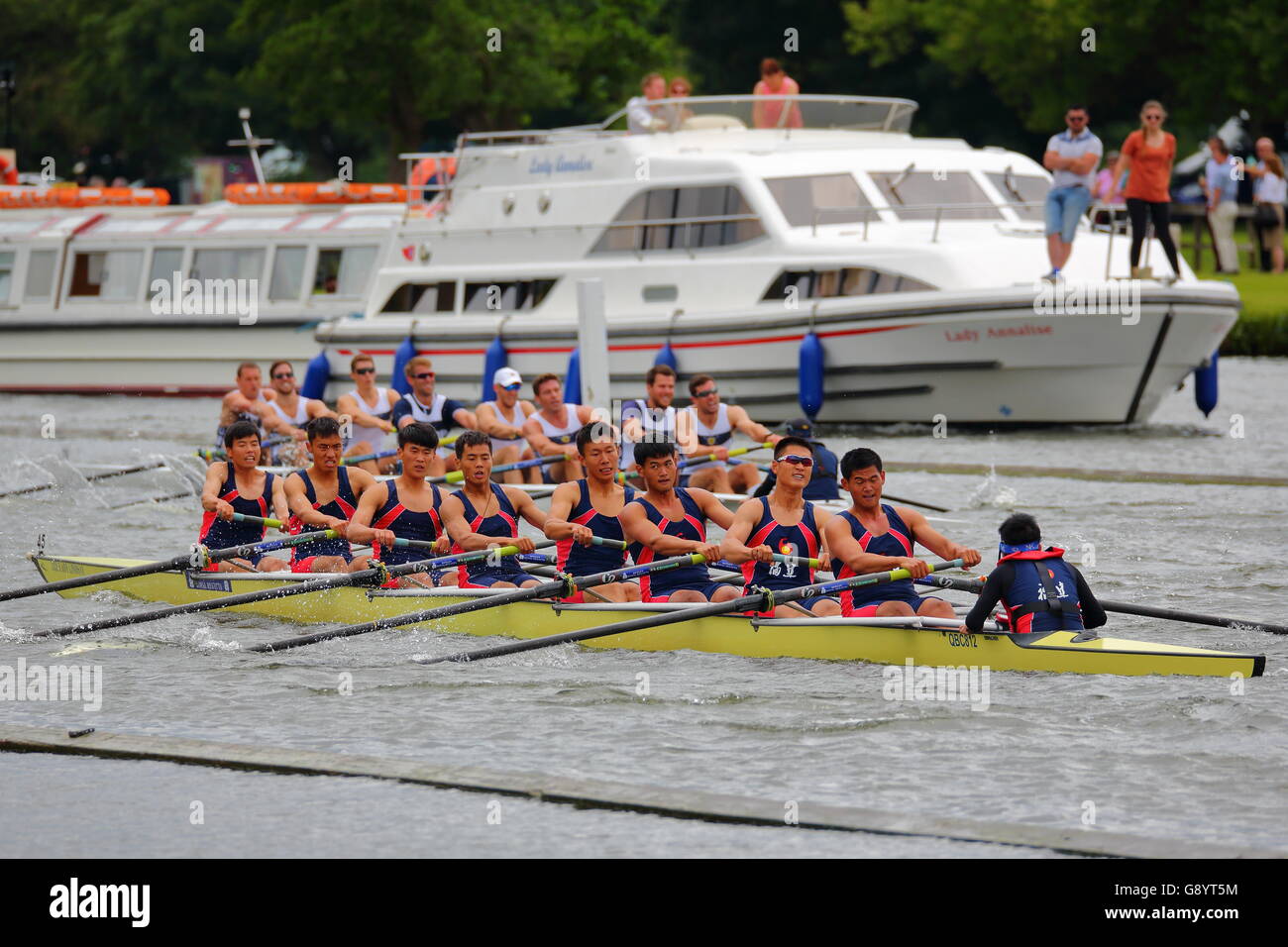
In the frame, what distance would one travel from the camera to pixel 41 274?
3177cm

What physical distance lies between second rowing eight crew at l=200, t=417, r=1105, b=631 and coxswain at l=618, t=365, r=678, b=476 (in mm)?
4143

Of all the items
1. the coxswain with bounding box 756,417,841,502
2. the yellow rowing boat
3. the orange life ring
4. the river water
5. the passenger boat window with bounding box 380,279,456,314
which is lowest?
the river water

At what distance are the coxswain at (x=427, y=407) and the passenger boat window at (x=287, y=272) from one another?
1044 cm

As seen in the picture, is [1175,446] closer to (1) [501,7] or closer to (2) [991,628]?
(2) [991,628]

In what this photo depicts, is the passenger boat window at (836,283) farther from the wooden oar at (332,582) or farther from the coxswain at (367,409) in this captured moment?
the wooden oar at (332,582)

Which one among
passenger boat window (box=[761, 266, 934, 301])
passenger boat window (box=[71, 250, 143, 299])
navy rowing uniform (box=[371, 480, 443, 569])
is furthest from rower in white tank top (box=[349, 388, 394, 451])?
passenger boat window (box=[71, 250, 143, 299])

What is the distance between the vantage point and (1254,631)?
12211 mm

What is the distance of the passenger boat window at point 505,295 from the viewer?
25.1 m

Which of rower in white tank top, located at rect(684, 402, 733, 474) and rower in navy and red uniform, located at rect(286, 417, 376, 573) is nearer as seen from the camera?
rower in navy and red uniform, located at rect(286, 417, 376, 573)

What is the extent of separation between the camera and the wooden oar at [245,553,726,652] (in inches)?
481

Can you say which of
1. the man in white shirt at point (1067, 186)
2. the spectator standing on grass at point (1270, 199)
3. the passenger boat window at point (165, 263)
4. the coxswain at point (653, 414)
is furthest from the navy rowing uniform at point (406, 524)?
the spectator standing on grass at point (1270, 199)

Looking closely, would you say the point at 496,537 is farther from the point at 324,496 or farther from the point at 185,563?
the point at 185,563

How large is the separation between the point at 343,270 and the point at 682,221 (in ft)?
25.1

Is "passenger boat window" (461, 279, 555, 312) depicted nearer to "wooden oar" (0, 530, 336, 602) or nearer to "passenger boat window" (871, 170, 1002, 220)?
"passenger boat window" (871, 170, 1002, 220)
